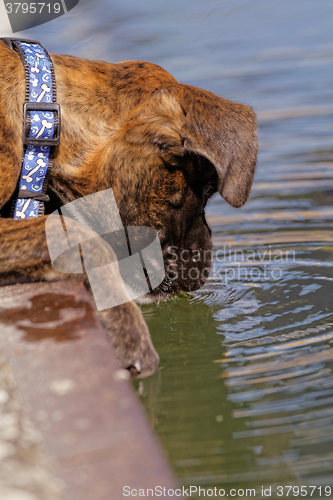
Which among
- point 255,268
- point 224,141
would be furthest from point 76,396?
point 255,268

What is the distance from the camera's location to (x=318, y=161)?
586cm

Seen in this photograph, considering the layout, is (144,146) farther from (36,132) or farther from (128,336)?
(128,336)

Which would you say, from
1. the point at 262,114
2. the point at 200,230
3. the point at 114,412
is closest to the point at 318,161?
the point at 262,114

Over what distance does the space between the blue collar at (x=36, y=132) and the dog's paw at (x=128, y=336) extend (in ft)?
2.73

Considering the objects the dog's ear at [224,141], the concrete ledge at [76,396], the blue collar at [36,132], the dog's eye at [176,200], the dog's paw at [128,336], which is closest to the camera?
the concrete ledge at [76,396]

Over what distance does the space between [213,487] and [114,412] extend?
1.65ft

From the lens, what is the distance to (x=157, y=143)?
8.14 feet

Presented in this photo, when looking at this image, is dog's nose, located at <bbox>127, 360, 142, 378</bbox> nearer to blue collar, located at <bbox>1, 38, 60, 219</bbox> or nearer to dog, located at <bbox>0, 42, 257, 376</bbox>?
dog, located at <bbox>0, 42, 257, 376</bbox>

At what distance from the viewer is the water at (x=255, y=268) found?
6.22ft

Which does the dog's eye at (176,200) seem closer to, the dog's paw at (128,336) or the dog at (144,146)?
the dog at (144,146)

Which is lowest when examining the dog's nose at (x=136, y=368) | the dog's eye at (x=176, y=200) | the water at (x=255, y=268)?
the water at (x=255, y=268)

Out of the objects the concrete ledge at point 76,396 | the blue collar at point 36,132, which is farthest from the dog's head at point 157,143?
the concrete ledge at point 76,396

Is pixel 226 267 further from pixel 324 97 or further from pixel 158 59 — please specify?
pixel 158 59

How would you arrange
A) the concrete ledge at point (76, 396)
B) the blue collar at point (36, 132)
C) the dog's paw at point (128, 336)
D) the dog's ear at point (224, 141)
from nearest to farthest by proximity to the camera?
1. the concrete ledge at point (76, 396)
2. the dog's paw at point (128, 336)
3. the dog's ear at point (224, 141)
4. the blue collar at point (36, 132)
